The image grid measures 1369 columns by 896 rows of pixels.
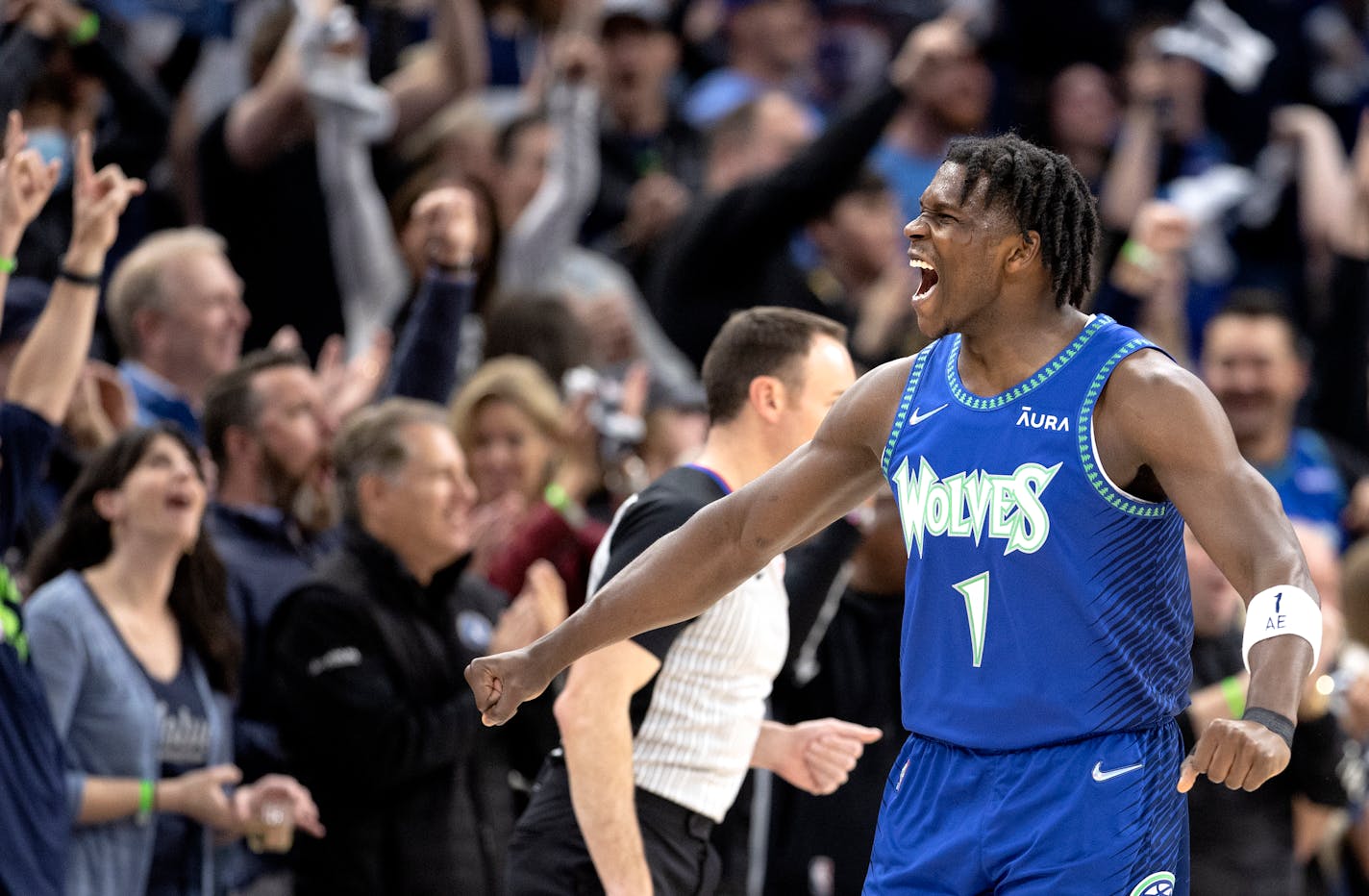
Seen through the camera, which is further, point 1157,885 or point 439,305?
point 439,305

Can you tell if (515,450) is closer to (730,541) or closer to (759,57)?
(730,541)

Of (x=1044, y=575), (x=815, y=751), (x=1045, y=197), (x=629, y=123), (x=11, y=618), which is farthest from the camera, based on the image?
(x=629, y=123)

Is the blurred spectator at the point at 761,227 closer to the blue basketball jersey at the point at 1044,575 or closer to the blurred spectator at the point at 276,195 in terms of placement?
the blurred spectator at the point at 276,195

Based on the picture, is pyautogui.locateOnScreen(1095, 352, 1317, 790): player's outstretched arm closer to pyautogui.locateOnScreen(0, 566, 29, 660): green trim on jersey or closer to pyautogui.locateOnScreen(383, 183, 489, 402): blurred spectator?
pyautogui.locateOnScreen(0, 566, 29, 660): green trim on jersey

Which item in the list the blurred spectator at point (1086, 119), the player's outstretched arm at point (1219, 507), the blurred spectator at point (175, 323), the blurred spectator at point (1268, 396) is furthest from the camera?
the blurred spectator at point (1086, 119)

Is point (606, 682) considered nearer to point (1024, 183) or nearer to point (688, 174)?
point (1024, 183)

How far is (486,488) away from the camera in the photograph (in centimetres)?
743

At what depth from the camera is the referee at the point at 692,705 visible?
455 cm

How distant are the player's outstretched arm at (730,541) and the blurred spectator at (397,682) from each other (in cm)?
181

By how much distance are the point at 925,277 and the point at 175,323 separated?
3.89m

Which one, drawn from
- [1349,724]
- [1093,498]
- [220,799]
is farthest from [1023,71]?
[1093,498]

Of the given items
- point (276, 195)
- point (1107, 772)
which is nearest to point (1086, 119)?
point (276, 195)

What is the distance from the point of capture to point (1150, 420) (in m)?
3.51

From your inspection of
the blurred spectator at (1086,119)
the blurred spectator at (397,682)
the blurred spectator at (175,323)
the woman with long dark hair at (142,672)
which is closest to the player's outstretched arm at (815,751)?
the blurred spectator at (397,682)
